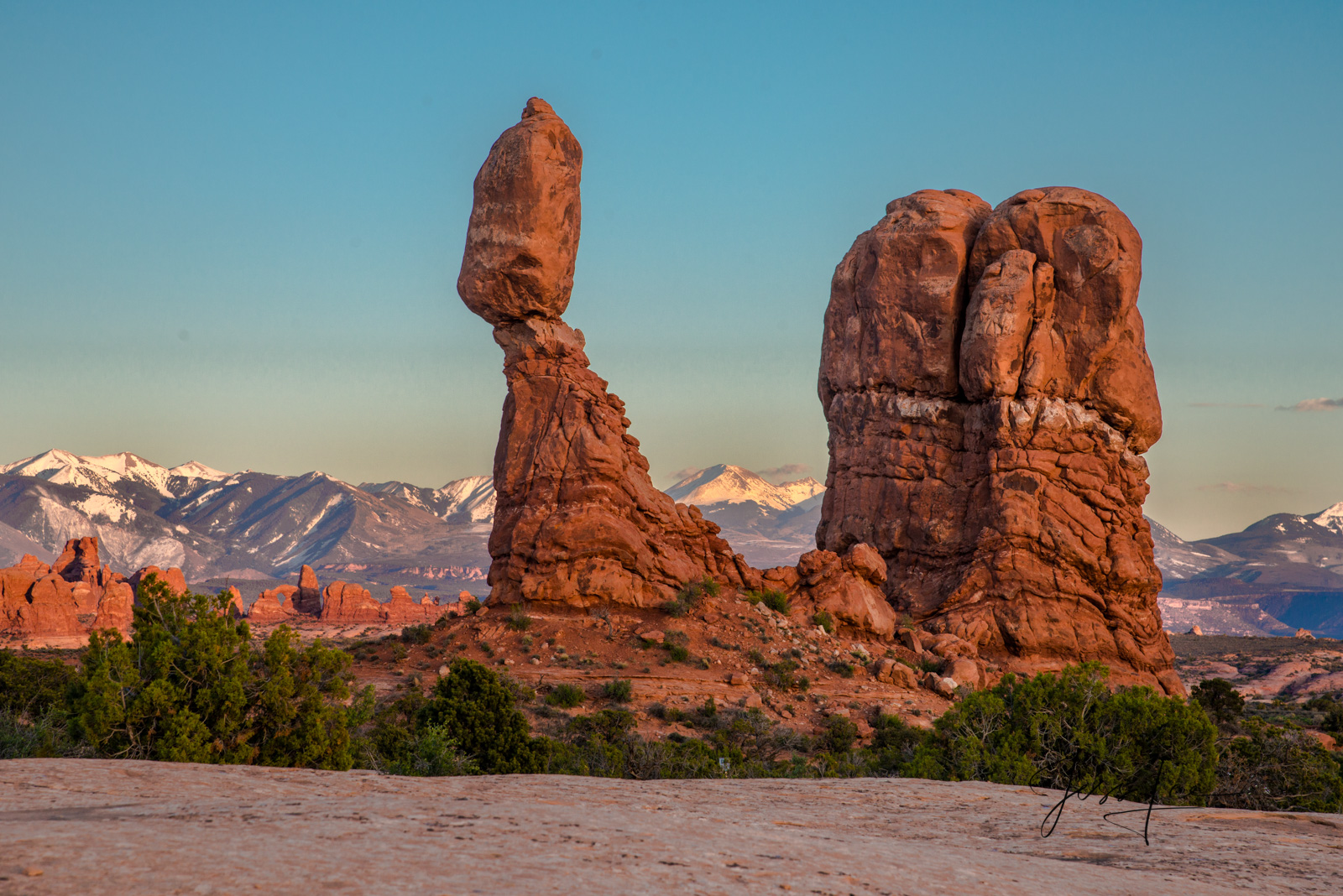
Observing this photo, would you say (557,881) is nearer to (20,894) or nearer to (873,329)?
(20,894)

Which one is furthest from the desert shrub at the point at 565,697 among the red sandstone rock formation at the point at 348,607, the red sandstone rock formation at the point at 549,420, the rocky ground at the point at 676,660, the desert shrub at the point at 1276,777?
the red sandstone rock formation at the point at 348,607

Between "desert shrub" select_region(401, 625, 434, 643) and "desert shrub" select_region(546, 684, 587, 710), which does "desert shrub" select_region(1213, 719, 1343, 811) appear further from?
"desert shrub" select_region(401, 625, 434, 643)

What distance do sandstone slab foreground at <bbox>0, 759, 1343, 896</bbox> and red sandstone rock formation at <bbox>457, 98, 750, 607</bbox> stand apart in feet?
68.4

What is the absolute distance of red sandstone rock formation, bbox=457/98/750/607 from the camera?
105 ft

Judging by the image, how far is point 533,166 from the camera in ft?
105

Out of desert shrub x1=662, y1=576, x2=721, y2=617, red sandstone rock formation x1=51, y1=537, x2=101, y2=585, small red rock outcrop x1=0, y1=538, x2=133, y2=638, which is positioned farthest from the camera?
red sandstone rock formation x1=51, y1=537, x2=101, y2=585

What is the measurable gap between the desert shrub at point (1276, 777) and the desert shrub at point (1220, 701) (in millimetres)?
10541

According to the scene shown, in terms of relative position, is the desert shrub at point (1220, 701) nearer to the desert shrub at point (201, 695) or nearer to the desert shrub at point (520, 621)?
the desert shrub at point (520, 621)

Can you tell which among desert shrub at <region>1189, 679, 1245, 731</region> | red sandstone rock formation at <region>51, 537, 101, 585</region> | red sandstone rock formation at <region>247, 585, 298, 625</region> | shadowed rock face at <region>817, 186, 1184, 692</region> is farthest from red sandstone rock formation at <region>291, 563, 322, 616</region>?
desert shrub at <region>1189, 679, 1245, 731</region>

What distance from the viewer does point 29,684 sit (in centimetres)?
2231

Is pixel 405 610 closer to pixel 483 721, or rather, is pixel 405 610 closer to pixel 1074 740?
pixel 483 721

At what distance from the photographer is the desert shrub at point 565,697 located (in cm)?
2644

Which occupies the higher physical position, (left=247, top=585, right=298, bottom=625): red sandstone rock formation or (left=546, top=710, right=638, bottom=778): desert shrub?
(left=546, top=710, right=638, bottom=778): desert shrub

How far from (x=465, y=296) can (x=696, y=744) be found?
17.2 metres
